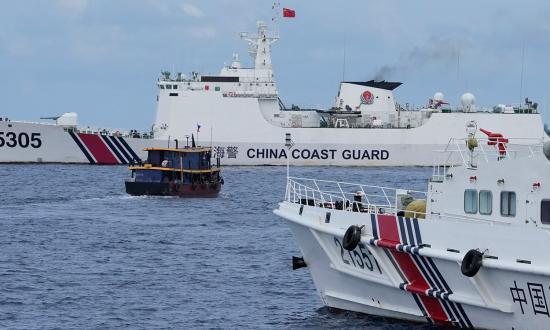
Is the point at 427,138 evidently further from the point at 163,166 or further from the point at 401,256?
the point at 401,256

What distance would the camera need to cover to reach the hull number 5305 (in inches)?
3088

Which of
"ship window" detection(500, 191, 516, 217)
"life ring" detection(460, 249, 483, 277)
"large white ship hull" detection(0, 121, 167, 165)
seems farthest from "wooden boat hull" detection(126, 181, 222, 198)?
"life ring" detection(460, 249, 483, 277)

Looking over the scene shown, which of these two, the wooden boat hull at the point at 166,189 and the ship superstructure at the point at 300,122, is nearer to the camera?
the wooden boat hull at the point at 166,189

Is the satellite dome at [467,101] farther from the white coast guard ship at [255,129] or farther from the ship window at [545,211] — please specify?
the ship window at [545,211]

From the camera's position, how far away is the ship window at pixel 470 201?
20359mm

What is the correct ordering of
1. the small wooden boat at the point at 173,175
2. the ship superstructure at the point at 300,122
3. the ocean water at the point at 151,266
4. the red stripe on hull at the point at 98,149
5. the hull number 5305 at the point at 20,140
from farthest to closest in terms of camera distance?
the ship superstructure at the point at 300,122
the red stripe on hull at the point at 98,149
the hull number 5305 at the point at 20,140
the small wooden boat at the point at 173,175
the ocean water at the point at 151,266

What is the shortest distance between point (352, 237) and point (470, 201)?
234cm

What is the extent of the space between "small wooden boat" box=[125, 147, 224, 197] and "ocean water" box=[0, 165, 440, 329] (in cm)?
72

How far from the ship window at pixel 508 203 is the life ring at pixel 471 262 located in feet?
3.39

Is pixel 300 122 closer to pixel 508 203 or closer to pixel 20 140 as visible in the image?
pixel 20 140

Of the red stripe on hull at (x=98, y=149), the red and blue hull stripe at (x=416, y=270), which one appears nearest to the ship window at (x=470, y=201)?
the red and blue hull stripe at (x=416, y=270)

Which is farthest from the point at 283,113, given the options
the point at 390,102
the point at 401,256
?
the point at 401,256

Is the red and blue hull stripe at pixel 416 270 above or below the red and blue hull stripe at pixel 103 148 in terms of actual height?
below

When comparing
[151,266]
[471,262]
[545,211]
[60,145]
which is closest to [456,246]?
[471,262]
